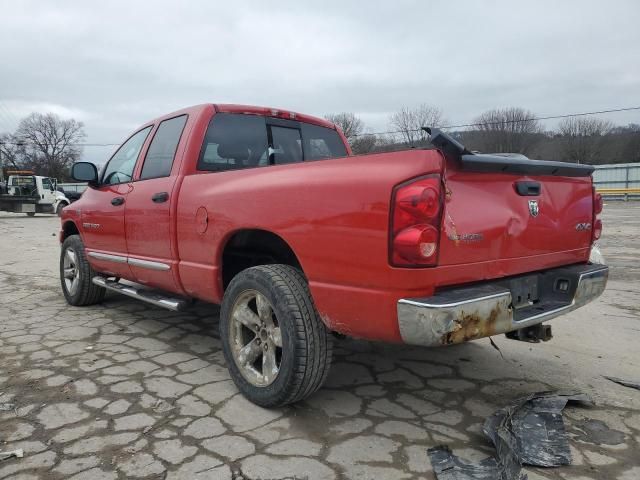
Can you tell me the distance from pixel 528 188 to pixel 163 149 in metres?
2.82

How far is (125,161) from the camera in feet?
15.3

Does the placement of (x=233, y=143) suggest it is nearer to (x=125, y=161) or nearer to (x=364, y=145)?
(x=125, y=161)

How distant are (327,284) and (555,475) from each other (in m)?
1.36

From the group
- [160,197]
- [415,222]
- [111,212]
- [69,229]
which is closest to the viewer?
[415,222]

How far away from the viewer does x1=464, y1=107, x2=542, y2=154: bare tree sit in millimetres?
28094

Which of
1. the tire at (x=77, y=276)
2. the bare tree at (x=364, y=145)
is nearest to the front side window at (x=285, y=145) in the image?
the bare tree at (x=364, y=145)

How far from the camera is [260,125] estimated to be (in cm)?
404

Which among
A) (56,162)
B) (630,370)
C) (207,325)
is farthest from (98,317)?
(56,162)

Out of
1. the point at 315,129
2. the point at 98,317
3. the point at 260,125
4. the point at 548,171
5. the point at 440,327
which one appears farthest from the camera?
the point at 98,317

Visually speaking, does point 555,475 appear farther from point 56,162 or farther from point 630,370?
point 56,162

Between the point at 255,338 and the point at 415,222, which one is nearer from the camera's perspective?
the point at 415,222

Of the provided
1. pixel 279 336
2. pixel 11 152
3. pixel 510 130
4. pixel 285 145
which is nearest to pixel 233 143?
pixel 285 145

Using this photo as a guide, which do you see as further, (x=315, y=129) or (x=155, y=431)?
(x=315, y=129)

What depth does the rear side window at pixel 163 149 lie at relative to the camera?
3895 millimetres
